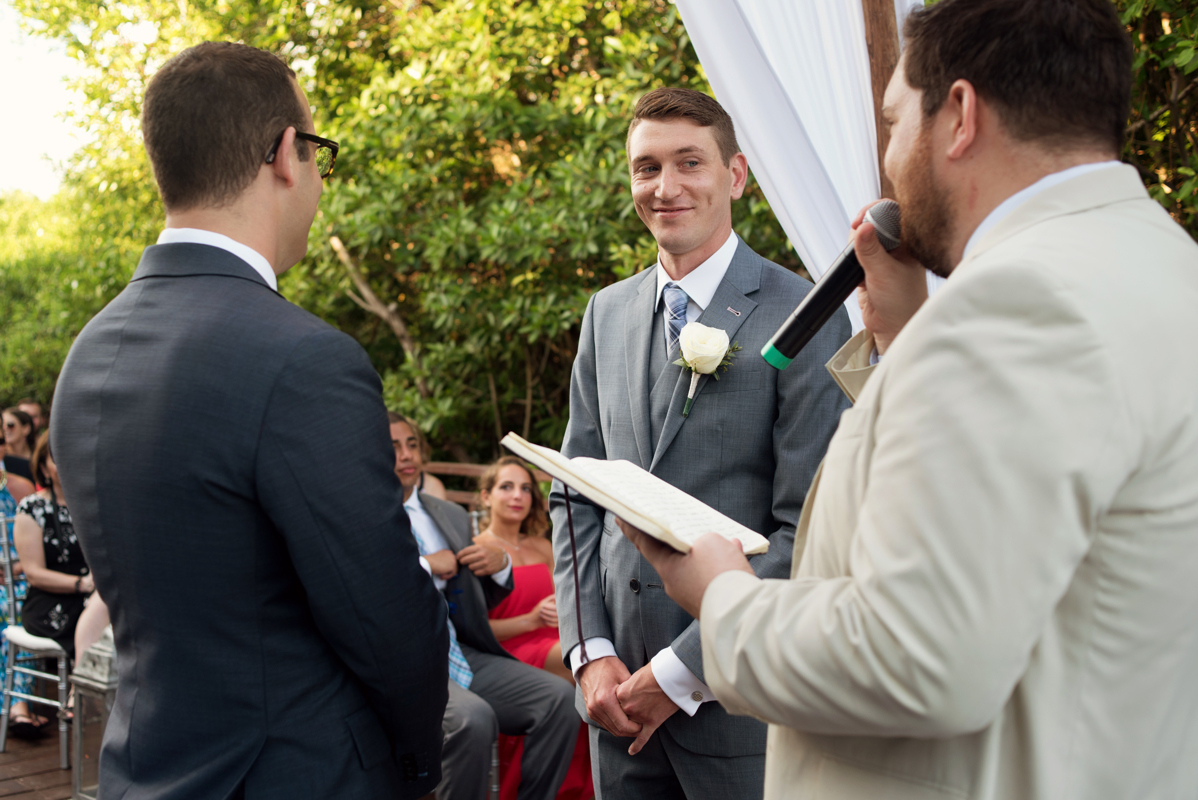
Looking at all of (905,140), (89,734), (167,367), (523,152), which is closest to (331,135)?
(523,152)

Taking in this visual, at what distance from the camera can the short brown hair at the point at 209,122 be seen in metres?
1.42

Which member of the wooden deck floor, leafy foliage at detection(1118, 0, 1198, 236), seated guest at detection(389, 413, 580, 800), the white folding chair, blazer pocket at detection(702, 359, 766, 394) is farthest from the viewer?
the white folding chair

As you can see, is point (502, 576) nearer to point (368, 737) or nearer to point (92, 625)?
point (92, 625)

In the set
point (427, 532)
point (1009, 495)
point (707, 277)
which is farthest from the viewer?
point (427, 532)

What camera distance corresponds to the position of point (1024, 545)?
0.83 m

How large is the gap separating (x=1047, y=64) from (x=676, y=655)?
1.22 m

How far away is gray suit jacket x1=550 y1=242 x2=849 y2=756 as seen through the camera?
5.97ft

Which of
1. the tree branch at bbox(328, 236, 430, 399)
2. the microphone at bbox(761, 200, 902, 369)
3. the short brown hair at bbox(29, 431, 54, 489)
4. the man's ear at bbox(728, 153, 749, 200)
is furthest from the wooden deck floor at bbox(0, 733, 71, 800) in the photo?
the microphone at bbox(761, 200, 902, 369)

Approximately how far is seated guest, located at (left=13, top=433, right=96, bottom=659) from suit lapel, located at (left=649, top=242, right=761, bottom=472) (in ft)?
14.9

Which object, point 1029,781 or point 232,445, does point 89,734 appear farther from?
point 1029,781

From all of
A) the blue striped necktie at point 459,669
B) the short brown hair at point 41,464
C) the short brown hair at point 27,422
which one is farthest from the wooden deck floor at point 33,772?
the short brown hair at point 27,422

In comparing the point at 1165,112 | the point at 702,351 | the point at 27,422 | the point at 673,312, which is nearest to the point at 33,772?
the point at 27,422

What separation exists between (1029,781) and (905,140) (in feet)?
2.44

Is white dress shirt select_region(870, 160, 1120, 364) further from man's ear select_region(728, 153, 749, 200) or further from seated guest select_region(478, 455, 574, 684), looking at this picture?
seated guest select_region(478, 455, 574, 684)
